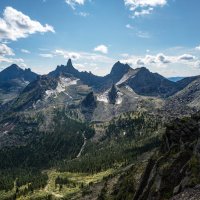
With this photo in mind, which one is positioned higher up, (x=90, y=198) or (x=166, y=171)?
(x=166, y=171)

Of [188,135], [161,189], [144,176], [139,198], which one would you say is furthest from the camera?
[188,135]

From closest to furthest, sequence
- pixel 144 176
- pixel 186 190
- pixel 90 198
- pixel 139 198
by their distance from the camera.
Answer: pixel 186 190
pixel 139 198
pixel 144 176
pixel 90 198

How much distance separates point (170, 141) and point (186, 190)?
65.6 meters

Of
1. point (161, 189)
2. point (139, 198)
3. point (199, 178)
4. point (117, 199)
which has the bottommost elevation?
point (117, 199)

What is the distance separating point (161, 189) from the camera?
6438 centimetres

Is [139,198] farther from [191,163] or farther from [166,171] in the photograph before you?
[191,163]

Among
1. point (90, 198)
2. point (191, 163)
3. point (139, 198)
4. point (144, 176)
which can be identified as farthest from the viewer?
point (90, 198)

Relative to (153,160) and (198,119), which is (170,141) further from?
(153,160)

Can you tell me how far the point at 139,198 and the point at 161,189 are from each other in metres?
12.5

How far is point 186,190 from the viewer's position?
52250mm

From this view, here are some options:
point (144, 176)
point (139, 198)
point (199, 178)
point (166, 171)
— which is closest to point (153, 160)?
point (144, 176)

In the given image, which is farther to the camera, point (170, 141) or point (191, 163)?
point (170, 141)

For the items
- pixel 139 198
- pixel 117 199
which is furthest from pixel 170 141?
pixel 139 198

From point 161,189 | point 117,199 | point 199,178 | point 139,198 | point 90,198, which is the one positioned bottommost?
point 90,198
